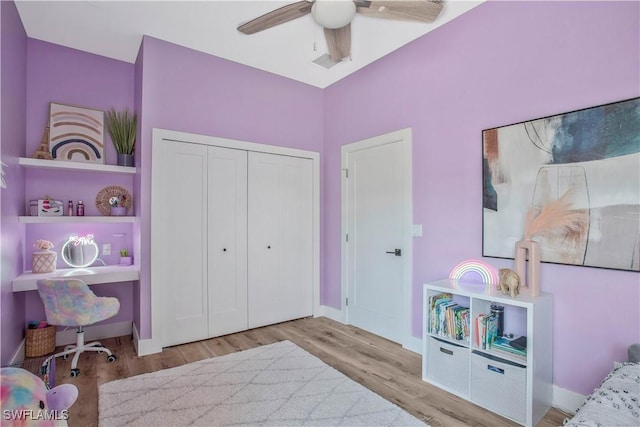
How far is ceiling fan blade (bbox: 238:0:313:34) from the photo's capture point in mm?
2057

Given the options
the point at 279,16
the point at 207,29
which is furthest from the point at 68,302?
the point at 279,16

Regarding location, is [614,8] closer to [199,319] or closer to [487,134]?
[487,134]

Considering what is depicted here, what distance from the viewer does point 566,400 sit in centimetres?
214

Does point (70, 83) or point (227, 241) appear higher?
point (70, 83)

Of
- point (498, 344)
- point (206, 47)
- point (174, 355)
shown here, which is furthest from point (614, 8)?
point (174, 355)

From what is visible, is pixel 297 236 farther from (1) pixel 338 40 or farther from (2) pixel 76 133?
(2) pixel 76 133

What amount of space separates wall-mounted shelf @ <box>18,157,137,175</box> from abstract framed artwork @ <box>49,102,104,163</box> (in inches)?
10.1

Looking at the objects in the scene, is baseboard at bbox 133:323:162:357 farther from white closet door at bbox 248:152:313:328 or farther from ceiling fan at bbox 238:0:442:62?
ceiling fan at bbox 238:0:442:62

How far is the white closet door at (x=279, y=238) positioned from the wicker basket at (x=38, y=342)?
1.81 meters

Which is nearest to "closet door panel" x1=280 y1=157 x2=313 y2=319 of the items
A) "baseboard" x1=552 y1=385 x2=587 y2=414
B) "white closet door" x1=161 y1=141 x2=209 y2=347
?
"white closet door" x1=161 y1=141 x2=209 y2=347

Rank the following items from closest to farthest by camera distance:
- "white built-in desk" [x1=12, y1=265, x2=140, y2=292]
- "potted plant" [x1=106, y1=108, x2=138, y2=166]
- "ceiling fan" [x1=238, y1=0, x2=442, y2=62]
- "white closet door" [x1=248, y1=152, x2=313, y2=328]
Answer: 1. "ceiling fan" [x1=238, y1=0, x2=442, y2=62]
2. "white built-in desk" [x1=12, y1=265, x2=140, y2=292]
3. "potted plant" [x1=106, y1=108, x2=138, y2=166]
4. "white closet door" [x1=248, y1=152, x2=313, y2=328]

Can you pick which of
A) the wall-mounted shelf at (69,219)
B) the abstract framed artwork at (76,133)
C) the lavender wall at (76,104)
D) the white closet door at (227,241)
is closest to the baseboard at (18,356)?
the lavender wall at (76,104)

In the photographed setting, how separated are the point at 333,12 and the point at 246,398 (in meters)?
2.59

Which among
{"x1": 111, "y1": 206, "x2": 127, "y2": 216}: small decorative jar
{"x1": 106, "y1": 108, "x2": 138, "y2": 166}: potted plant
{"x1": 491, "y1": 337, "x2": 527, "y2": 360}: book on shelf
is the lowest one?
{"x1": 491, "y1": 337, "x2": 527, "y2": 360}: book on shelf
